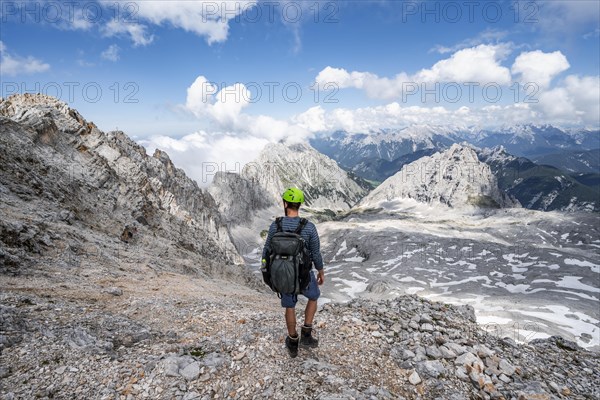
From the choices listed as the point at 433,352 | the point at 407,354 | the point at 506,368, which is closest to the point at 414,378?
the point at 407,354

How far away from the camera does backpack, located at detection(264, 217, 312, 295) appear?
28.7 feet

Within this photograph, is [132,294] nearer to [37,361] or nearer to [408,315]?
[37,361]

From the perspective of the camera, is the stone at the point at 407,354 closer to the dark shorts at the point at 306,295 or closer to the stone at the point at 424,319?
the stone at the point at 424,319

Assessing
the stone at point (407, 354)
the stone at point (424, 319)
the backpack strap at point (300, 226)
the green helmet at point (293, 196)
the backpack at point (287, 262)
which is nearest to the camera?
the backpack at point (287, 262)

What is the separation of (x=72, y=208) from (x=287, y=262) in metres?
30.3

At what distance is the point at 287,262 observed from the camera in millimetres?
8773

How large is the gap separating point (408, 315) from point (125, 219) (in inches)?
1398

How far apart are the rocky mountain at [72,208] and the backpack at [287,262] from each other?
583 inches

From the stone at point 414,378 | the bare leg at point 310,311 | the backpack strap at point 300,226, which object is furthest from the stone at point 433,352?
the backpack strap at point 300,226

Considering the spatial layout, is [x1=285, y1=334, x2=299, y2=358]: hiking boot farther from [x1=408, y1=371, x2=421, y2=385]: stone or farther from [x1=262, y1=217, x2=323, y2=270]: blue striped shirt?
[x1=408, y1=371, x2=421, y2=385]: stone

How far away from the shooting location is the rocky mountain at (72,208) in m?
20.5

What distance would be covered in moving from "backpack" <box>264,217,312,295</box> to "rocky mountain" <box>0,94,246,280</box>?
14.8m

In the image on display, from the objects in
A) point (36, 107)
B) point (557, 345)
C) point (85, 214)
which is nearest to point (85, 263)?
point (85, 214)

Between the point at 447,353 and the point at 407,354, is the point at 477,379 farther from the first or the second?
the point at 407,354
